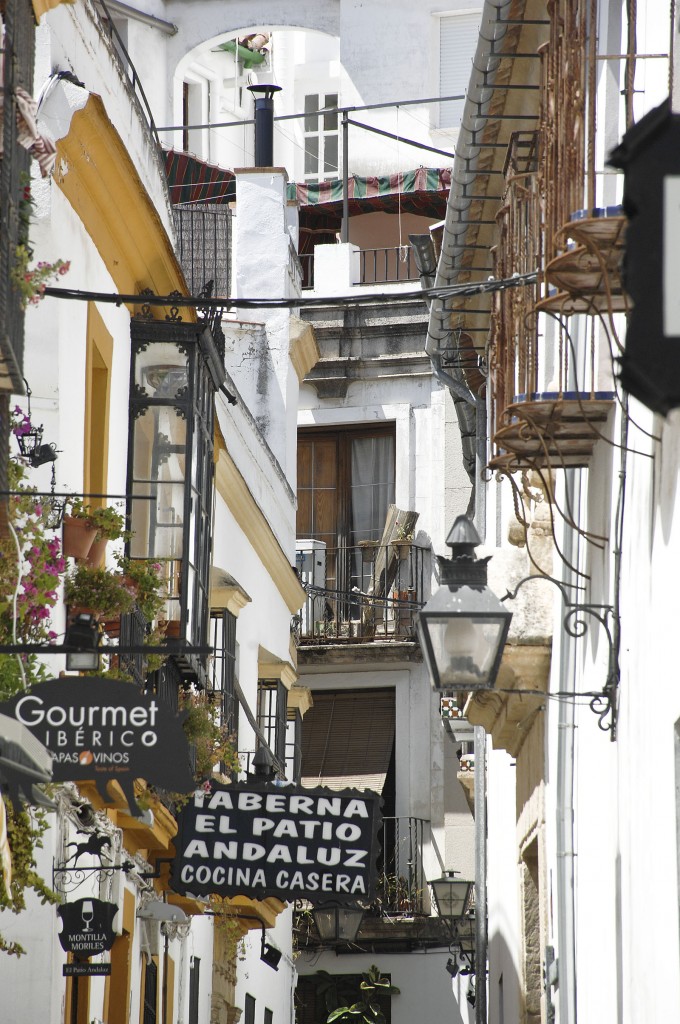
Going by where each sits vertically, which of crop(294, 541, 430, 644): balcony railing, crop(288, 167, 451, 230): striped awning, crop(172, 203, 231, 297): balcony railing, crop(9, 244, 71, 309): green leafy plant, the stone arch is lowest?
crop(9, 244, 71, 309): green leafy plant

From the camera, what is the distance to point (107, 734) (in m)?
9.01

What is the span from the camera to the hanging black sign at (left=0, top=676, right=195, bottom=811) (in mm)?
8938

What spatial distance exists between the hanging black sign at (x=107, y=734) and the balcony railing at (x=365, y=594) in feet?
58.7

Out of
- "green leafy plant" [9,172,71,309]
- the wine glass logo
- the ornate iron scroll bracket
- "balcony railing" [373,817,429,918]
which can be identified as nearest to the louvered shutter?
"balcony railing" [373,817,429,918]

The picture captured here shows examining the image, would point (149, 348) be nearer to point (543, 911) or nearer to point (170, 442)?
point (170, 442)

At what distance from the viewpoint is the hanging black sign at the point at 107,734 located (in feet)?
29.3

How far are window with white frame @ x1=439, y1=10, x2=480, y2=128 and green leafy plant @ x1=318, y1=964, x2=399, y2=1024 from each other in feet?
46.3

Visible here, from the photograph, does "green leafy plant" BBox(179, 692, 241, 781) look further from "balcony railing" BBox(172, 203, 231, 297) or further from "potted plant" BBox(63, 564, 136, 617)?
"balcony railing" BBox(172, 203, 231, 297)

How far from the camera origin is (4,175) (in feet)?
26.9

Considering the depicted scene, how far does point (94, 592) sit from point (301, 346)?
43.4 ft

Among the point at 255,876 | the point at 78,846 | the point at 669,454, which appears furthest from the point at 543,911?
the point at 669,454

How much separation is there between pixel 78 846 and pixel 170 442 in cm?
300

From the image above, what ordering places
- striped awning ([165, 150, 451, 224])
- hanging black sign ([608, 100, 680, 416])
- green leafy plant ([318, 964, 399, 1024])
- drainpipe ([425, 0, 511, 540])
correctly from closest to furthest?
1. hanging black sign ([608, 100, 680, 416])
2. drainpipe ([425, 0, 511, 540])
3. green leafy plant ([318, 964, 399, 1024])
4. striped awning ([165, 150, 451, 224])

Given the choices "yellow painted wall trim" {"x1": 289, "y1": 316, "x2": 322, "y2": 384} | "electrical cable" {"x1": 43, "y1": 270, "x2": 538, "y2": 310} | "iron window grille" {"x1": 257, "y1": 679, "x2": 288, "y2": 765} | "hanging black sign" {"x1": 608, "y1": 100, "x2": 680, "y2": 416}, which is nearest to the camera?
"hanging black sign" {"x1": 608, "y1": 100, "x2": 680, "y2": 416}
